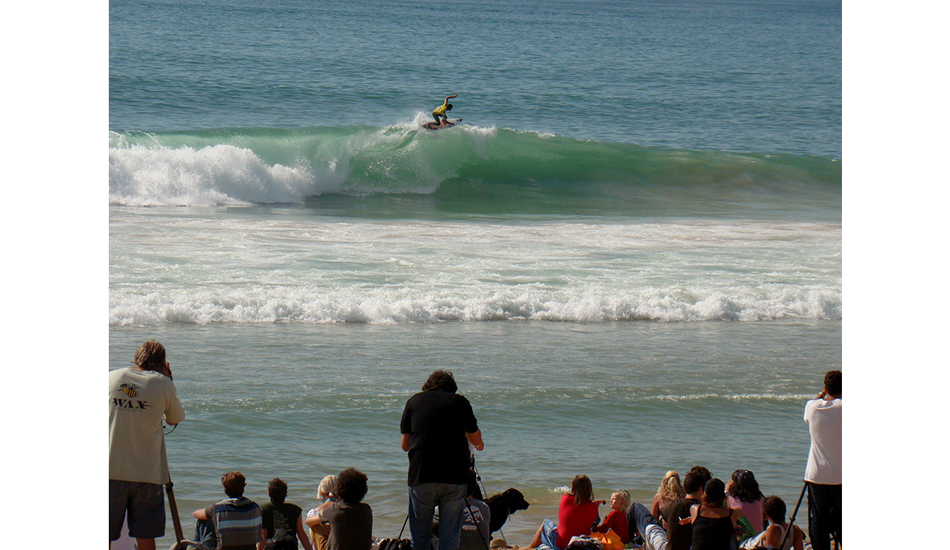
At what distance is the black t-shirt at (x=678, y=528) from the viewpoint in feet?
14.4

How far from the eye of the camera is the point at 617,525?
16.8 feet

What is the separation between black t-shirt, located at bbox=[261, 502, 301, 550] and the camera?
4.57 metres

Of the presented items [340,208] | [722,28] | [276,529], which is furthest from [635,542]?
[722,28]

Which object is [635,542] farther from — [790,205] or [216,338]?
[790,205]

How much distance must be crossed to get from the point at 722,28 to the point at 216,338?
60619 millimetres

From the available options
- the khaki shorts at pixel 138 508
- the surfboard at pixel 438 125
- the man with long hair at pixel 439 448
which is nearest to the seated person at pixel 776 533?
the man with long hair at pixel 439 448

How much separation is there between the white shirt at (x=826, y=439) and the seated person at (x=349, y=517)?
2279 millimetres

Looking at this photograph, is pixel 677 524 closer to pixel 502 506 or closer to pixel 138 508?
pixel 502 506

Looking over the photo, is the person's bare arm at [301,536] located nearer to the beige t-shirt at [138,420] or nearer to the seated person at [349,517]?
the seated person at [349,517]

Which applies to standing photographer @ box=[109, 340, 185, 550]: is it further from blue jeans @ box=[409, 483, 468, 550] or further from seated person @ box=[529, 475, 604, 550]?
seated person @ box=[529, 475, 604, 550]

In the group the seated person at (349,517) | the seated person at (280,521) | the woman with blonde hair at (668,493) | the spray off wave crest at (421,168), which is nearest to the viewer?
the seated person at (349,517)

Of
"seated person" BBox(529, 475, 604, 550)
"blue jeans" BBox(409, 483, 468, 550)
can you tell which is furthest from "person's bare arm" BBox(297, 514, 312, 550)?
"seated person" BBox(529, 475, 604, 550)

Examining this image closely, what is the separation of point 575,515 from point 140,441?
2316 mm
